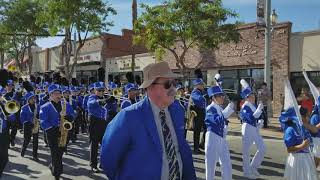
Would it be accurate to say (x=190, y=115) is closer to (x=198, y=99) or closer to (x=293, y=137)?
(x=198, y=99)

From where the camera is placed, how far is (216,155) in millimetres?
8047

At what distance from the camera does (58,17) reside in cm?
2480

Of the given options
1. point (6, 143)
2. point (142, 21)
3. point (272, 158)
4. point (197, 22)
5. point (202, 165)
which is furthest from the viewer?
point (142, 21)

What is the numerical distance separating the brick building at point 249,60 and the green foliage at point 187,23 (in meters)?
3.26

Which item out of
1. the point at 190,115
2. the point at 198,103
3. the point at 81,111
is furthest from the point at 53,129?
the point at 81,111

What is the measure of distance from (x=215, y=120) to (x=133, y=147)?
4.50 meters

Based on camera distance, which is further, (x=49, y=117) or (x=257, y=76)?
(x=257, y=76)

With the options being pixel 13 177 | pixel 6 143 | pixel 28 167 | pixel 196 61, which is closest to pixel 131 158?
pixel 6 143

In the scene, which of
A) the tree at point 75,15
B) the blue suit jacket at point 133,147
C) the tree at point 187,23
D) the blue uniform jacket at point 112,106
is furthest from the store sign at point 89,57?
the blue suit jacket at point 133,147

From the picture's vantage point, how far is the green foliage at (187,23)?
19688 mm

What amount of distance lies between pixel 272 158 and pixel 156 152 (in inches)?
344

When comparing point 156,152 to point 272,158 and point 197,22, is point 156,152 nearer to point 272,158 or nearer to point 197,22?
point 272,158

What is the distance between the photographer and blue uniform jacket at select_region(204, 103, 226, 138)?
816 cm

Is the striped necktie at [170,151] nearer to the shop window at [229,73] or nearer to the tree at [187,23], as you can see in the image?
the tree at [187,23]
